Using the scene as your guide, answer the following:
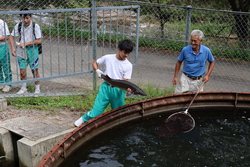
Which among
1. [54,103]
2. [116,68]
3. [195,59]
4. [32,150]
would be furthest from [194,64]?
[32,150]

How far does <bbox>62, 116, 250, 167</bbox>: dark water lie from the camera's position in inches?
179

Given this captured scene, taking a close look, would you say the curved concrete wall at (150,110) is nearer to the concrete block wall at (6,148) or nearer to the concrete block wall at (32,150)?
the concrete block wall at (32,150)

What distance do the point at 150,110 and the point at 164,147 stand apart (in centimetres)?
105

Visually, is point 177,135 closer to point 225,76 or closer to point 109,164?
point 109,164

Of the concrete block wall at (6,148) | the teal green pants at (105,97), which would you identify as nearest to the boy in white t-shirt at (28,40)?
the concrete block wall at (6,148)

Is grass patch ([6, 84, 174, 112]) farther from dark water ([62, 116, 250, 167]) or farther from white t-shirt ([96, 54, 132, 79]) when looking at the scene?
white t-shirt ([96, 54, 132, 79])

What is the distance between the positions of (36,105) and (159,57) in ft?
18.4

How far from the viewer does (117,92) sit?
5.03 metres

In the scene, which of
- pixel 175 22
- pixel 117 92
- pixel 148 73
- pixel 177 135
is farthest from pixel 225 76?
pixel 117 92

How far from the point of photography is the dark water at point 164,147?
14.9 feet

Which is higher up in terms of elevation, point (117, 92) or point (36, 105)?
point (117, 92)

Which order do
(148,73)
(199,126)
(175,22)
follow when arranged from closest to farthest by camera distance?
(199,126) → (148,73) → (175,22)

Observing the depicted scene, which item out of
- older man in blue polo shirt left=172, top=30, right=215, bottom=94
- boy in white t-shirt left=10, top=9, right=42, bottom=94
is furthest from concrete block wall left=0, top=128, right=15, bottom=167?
older man in blue polo shirt left=172, top=30, right=215, bottom=94

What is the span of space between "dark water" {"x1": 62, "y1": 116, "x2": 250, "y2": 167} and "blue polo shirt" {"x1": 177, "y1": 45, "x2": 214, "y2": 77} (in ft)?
3.20
